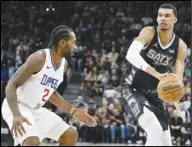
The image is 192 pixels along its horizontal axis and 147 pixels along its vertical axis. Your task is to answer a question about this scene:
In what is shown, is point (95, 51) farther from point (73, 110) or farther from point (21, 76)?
point (21, 76)

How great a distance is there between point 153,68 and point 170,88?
634 mm

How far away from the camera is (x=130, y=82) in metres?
6.80

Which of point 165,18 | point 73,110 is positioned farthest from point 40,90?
point 165,18

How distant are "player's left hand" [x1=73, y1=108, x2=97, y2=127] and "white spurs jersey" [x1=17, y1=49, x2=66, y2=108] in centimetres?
54

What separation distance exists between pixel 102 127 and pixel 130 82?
305 inches

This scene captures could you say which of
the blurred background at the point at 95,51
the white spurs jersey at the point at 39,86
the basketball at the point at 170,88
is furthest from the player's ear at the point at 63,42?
the blurred background at the point at 95,51

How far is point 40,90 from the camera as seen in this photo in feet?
18.9

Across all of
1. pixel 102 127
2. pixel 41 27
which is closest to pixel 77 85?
pixel 41 27

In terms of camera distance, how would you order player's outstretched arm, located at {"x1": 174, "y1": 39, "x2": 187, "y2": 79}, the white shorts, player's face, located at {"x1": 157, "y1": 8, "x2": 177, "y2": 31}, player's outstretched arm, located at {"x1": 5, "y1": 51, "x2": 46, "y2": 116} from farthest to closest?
player's outstretched arm, located at {"x1": 174, "y1": 39, "x2": 187, "y2": 79} → player's face, located at {"x1": 157, "y1": 8, "x2": 177, "y2": 31} → the white shorts → player's outstretched arm, located at {"x1": 5, "y1": 51, "x2": 46, "y2": 116}

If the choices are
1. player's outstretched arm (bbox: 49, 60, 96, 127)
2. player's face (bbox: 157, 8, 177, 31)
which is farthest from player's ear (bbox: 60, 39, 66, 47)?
player's face (bbox: 157, 8, 177, 31)

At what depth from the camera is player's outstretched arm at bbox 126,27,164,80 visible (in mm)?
5929

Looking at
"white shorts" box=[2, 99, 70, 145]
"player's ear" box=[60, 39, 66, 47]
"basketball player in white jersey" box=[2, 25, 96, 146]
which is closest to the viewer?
"basketball player in white jersey" box=[2, 25, 96, 146]

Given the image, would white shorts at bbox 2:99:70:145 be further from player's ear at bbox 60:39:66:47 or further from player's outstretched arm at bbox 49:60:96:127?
player's ear at bbox 60:39:66:47

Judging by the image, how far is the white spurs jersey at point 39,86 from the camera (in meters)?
5.69
